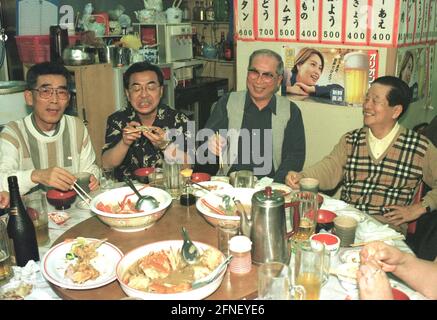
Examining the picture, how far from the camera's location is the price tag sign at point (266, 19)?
127 inches

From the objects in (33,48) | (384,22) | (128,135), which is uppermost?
(384,22)

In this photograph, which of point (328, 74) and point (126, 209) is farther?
point (328, 74)

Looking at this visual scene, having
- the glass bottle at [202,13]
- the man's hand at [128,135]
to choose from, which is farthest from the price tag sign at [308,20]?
the glass bottle at [202,13]

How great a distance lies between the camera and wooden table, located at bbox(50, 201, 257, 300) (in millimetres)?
1301

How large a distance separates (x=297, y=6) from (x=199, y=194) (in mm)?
1786

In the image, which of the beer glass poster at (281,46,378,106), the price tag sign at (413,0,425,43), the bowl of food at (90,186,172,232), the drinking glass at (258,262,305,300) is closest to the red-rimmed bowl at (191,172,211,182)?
the bowl of food at (90,186,172,232)

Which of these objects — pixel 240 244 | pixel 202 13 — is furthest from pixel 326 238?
pixel 202 13

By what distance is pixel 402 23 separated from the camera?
278cm

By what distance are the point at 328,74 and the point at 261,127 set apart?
635mm

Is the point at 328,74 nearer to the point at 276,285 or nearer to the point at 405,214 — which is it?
the point at 405,214

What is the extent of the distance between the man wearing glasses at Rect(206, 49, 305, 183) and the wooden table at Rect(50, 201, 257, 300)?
42.2 inches

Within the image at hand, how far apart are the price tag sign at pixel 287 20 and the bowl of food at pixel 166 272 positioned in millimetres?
2170

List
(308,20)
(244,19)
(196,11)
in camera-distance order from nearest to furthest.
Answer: (308,20) < (244,19) < (196,11)
